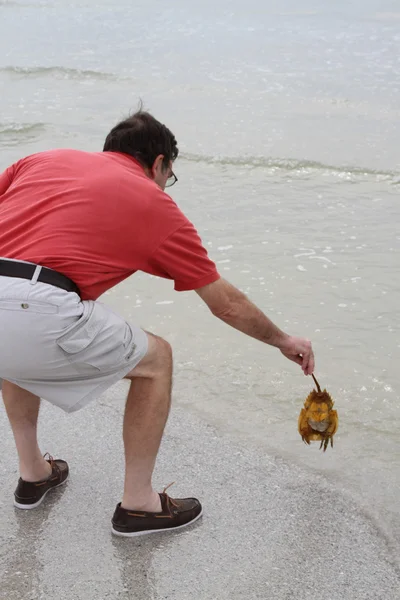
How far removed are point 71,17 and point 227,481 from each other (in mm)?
17854

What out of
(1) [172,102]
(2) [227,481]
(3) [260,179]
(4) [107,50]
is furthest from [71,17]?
(2) [227,481]

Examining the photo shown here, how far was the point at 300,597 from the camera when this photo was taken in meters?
2.91

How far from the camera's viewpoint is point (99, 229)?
9.39 ft

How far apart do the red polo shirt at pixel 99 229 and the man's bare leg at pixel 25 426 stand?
2.08ft

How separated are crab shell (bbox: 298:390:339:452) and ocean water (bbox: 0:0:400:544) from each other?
248mm

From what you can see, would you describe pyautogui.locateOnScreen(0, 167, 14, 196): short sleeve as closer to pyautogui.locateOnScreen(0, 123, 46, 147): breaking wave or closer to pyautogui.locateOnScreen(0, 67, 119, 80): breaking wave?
pyautogui.locateOnScreen(0, 123, 46, 147): breaking wave

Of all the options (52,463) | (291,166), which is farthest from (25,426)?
(291,166)

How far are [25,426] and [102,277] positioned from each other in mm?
838

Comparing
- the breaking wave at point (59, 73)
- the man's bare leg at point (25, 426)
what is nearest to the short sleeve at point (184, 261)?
the man's bare leg at point (25, 426)

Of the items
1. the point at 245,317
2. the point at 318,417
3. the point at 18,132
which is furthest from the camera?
the point at 18,132

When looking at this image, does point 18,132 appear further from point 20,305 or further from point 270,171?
point 20,305

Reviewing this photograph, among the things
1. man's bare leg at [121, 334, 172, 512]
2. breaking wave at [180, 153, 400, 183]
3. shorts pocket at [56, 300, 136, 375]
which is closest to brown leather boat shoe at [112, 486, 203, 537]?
man's bare leg at [121, 334, 172, 512]

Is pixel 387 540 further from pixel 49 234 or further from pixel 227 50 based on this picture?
pixel 227 50

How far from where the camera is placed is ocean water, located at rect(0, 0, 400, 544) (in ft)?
14.3
